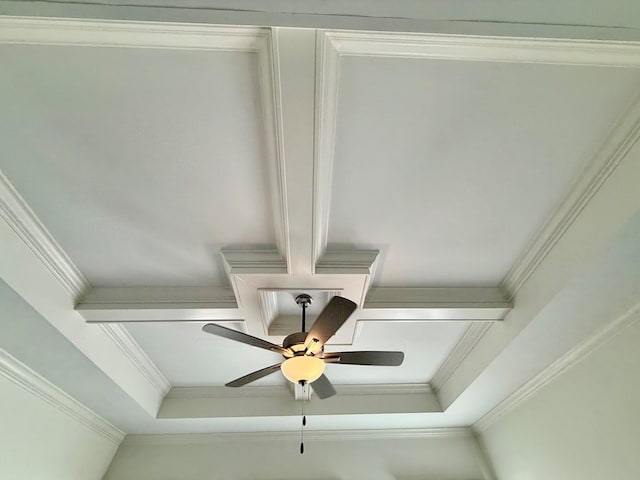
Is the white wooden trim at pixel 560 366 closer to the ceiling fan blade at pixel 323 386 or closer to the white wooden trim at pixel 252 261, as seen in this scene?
the ceiling fan blade at pixel 323 386

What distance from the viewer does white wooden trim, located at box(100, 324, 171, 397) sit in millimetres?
2459

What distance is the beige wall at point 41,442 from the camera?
8.25 ft

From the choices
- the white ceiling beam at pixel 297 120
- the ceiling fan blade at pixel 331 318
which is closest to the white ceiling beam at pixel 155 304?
the ceiling fan blade at pixel 331 318

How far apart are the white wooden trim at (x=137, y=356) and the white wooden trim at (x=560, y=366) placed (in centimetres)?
283

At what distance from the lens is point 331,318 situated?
1795 millimetres

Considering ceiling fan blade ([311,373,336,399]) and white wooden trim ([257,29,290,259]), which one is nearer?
white wooden trim ([257,29,290,259])

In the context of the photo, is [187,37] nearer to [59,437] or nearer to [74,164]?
[74,164]

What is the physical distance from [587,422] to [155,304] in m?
2.67

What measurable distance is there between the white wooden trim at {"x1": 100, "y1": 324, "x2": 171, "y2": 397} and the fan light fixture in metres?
1.22

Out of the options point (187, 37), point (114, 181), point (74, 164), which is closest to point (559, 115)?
point (187, 37)

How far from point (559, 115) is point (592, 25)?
51 centimetres

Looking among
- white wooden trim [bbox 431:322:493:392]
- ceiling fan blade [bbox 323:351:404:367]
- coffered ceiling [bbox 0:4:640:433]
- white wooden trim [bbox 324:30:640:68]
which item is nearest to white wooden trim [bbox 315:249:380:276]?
coffered ceiling [bbox 0:4:640:433]

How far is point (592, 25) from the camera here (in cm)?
91

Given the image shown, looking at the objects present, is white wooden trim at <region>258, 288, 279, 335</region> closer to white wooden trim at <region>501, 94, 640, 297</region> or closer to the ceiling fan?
the ceiling fan
